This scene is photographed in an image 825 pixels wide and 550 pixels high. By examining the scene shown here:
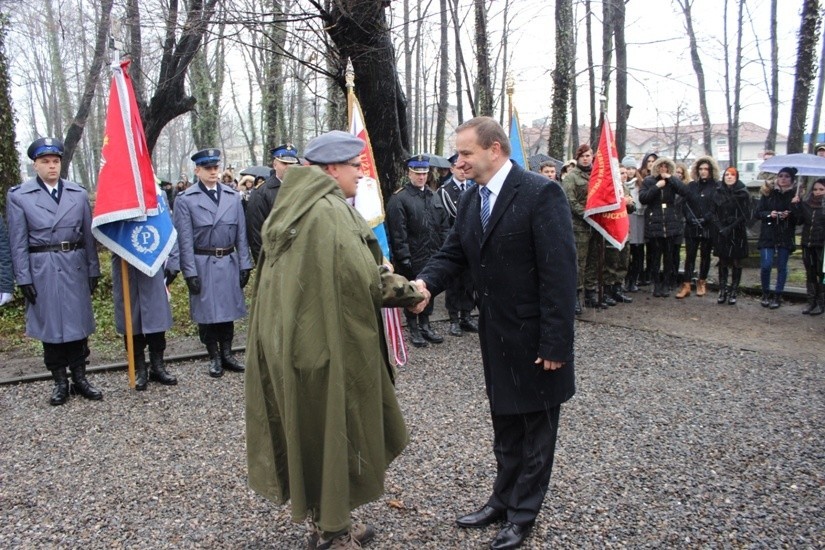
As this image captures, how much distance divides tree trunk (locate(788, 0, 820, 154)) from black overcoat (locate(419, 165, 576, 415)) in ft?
38.6

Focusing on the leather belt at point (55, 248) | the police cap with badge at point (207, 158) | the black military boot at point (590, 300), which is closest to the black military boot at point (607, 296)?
the black military boot at point (590, 300)

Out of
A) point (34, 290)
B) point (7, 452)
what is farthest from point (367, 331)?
point (34, 290)

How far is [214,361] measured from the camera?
6527 mm

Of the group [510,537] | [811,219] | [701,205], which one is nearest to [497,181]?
[510,537]

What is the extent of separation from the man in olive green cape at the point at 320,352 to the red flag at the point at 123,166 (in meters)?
3.34

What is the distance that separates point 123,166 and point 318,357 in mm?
4051

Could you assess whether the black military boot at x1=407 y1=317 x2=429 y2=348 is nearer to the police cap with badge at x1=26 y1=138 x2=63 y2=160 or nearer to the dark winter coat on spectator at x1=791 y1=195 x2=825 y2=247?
the police cap with badge at x1=26 y1=138 x2=63 y2=160

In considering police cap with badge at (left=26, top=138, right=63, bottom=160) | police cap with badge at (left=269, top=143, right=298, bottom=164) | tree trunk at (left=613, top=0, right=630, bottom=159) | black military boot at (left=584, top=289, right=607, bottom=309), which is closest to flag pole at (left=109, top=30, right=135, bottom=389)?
police cap with badge at (left=26, top=138, right=63, bottom=160)

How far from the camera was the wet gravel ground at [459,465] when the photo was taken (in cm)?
342

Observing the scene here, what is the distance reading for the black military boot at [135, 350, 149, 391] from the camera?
20.0 ft

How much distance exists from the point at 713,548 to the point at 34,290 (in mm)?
5439

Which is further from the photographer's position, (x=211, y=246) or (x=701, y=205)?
(x=701, y=205)

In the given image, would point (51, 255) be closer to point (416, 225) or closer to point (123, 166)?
point (123, 166)

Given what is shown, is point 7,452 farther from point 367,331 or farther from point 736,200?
point 736,200
